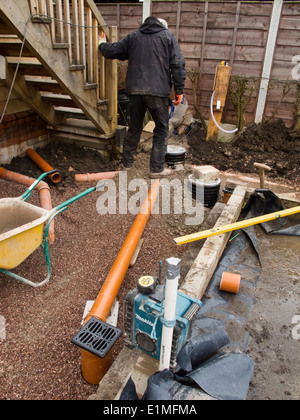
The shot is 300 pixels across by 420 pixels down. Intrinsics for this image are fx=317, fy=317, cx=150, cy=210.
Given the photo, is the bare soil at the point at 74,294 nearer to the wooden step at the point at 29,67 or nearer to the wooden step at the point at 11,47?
the wooden step at the point at 29,67

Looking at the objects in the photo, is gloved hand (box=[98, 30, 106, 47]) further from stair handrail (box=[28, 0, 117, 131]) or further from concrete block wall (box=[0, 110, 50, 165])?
concrete block wall (box=[0, 110, 50, 165])

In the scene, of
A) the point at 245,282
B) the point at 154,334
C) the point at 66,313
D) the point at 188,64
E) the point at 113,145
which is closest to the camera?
the point at 154,334

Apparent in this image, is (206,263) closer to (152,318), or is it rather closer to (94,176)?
(152,318)

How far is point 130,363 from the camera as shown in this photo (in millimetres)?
1976

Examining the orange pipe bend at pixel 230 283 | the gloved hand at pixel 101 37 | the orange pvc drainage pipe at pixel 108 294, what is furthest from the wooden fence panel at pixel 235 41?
the orange pipe bend at pixel 230 283

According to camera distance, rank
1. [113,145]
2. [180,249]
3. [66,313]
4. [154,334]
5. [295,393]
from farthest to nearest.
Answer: [113,145] → [180,249] → [66,313] → [295,393] → [154,334]

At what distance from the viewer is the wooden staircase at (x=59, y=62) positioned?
3.35m

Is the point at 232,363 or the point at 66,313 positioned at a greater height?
the point at 232,363

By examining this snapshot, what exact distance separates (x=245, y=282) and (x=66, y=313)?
1.61 m

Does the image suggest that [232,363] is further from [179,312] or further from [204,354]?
[179,312]

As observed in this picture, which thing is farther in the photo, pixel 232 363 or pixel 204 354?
pixel 204 354

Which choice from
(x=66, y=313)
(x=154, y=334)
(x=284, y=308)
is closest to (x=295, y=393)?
(x=284, y=308)

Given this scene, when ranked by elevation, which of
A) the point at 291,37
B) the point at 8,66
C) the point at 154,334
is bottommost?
the point at 154,334

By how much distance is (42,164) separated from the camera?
4.85m
